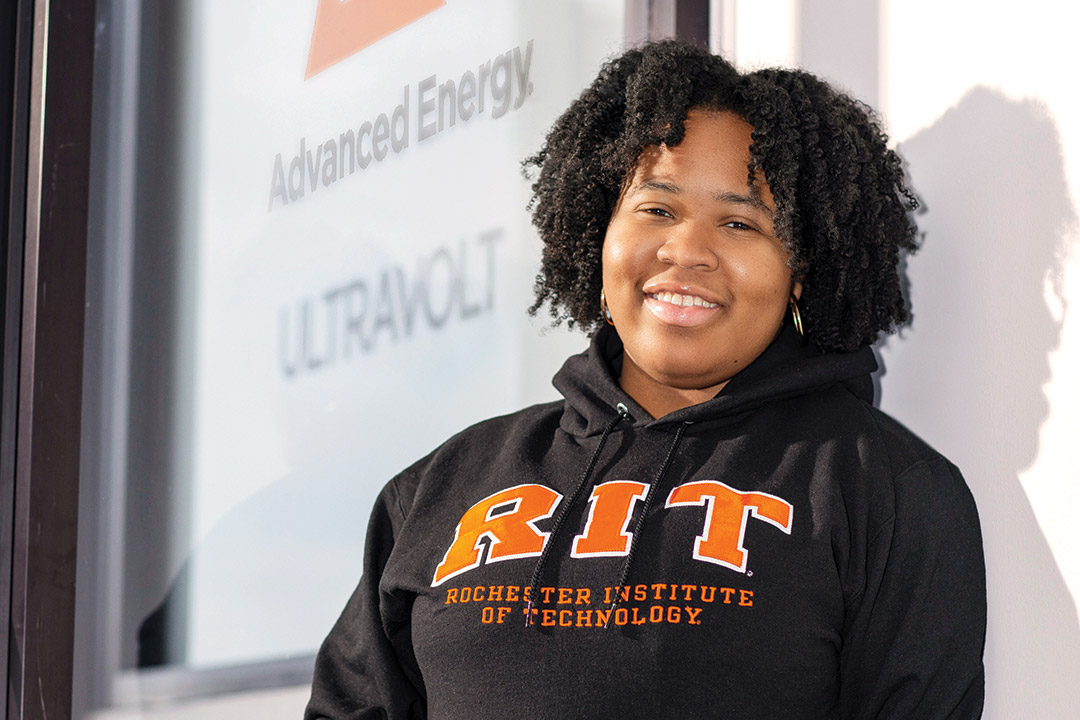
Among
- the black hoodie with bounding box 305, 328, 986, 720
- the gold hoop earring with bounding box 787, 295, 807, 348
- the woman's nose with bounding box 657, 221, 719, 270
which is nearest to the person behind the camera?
the black hoodie with bounding box 305, 328, 986, 720

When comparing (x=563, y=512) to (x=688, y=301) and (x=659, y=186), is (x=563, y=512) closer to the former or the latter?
(x=688, y=301)

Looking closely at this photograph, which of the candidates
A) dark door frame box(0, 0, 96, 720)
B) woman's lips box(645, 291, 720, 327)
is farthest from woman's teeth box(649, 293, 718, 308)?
dark door frame box(0, 0, 96, 720)

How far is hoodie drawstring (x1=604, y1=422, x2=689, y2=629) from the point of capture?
1.07 meters

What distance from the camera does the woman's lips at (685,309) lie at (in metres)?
1.17

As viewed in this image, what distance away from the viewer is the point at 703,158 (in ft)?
3.91

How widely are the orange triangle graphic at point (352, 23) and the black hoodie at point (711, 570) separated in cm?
94

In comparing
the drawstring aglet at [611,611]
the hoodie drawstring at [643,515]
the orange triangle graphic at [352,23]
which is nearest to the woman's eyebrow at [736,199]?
the hoodie drawstring at [643,515]

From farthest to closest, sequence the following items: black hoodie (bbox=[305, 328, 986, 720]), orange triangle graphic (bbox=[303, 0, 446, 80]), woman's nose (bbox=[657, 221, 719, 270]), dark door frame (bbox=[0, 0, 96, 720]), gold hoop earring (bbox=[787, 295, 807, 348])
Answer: dark door frame (bbox=[0, 0, 96, 720])
orange triangle graphic (bbox=[303, 0, 446, 80])
gold hoop earring (bbox=[787, 295, 807, 348])
woman's nose (bbox=[657, 221, 719, 270])
black hoodie (bbox=[305, 328, 986, 720])

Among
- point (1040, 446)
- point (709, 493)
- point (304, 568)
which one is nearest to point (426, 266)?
point (304, 568)

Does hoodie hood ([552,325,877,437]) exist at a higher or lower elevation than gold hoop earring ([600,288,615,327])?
lower

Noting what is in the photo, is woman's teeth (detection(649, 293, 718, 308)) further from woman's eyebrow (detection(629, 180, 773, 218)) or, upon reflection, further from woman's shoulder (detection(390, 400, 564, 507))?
woman's shoulder (detection(390, 400, 564, 507))

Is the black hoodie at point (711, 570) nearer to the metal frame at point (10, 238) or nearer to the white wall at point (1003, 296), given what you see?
the white wall at point (1003, 296)

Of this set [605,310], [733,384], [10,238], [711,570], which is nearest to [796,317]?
[733,384]

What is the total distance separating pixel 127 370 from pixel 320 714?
117 cm
